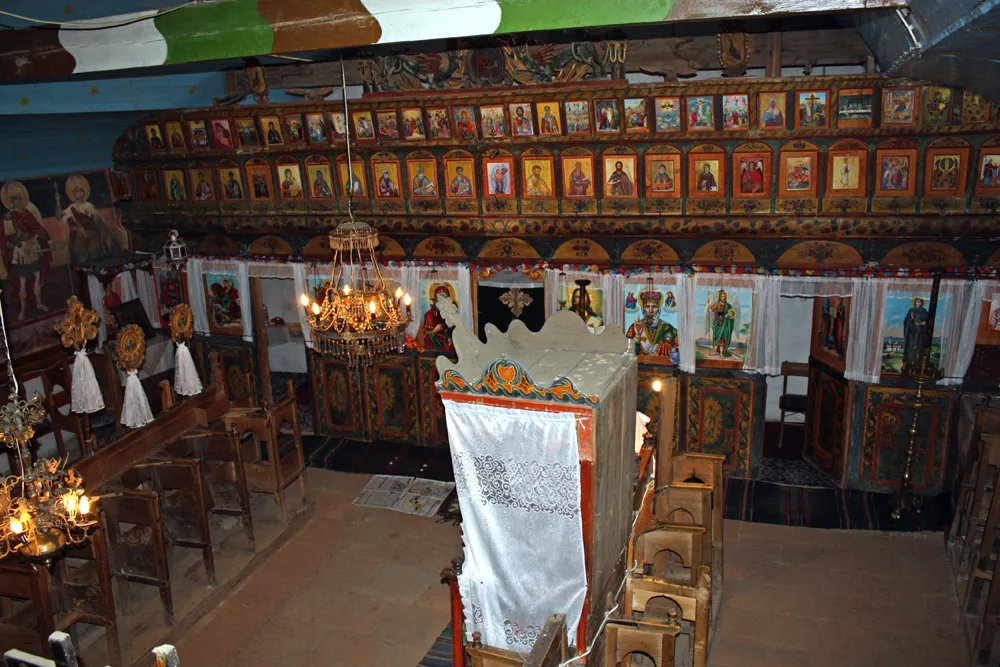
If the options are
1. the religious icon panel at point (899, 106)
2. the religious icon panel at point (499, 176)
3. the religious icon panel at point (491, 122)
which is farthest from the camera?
the religious icon panel at point (499, 176)

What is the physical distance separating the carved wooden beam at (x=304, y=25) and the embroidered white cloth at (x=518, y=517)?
237 cm

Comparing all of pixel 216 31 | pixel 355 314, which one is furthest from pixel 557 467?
pixel 216 31

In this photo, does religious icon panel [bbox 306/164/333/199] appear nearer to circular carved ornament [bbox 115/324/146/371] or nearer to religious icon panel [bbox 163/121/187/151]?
religious icon panel [bbox 163/121/187/151]

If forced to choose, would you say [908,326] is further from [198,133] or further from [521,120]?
[198,133]

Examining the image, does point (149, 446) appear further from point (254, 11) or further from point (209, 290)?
point (254, 11)

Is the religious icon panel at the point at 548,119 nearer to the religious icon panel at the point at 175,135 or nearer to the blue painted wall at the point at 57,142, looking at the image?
the religious icon panel at the point at 175,135

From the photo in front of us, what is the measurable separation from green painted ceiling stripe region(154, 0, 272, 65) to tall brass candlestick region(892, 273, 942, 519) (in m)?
7.41

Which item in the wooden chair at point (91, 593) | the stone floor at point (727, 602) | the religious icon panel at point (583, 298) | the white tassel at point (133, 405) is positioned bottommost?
the stone floor at point (727, 602)

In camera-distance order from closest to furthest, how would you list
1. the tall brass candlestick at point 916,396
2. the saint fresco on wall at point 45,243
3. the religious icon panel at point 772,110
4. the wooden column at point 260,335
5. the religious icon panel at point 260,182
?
the religious icon panel at point 772,110, the tall brass candlestick at point 916,396, the saint fresco on wall at point 45,243, the religious icon panel at point 260,182, the wooden column at point 260,335

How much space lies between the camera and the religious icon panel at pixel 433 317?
1084cm

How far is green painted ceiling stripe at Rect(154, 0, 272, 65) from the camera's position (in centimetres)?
429

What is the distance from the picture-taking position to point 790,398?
36.7 feet

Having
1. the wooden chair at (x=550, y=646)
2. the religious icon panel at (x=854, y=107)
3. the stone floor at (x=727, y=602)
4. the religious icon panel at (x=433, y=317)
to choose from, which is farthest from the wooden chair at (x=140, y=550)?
the religious icon panel at (x=854, y=107)

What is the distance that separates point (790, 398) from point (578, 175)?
4.61m
